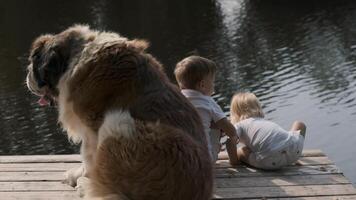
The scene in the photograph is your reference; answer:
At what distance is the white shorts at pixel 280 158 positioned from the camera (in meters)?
5.69

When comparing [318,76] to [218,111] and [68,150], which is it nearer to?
[68,150]

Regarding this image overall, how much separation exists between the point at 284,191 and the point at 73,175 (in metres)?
1.91

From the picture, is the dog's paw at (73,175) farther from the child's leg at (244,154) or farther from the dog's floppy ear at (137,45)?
the child's leg at (244,154)

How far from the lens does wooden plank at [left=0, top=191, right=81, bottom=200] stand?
5078 millimetres

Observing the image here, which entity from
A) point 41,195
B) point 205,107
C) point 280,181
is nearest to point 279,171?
point 280,181

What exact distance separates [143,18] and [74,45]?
77.0ft

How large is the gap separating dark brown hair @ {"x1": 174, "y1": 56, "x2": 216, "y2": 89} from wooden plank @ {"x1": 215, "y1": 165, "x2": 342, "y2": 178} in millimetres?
903

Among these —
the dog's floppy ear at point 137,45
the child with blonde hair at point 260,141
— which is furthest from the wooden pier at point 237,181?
the dog's floppy ear at point 137,45

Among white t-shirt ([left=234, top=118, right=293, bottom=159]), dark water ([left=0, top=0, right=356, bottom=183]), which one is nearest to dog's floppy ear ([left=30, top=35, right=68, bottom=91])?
white t-shirt ([left=234, top=118, right=293, bottom=159])

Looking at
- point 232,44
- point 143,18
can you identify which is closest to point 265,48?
point 232,44

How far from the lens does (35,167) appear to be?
231 inches

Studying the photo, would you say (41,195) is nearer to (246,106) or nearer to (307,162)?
(246,106)

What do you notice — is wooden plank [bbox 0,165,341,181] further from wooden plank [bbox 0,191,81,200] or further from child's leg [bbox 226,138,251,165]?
wooden plank [bbox 0,191,81,200]

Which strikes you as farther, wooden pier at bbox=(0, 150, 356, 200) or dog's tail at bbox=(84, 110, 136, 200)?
wooden pier at bbox=(0, 150, 356, 200)
